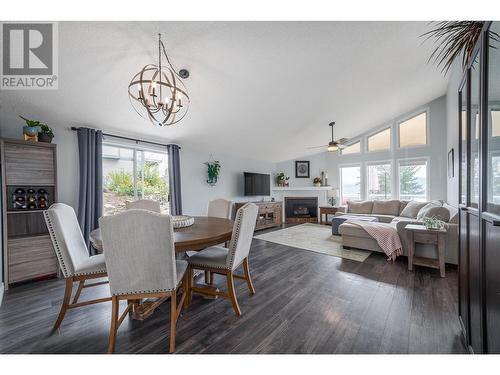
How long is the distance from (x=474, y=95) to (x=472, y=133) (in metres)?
0.24

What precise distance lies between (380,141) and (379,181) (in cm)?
123

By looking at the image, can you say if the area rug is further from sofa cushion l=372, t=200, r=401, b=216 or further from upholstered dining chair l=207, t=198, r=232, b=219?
upholstered dining chair l=207, t=198, r=232, b=219

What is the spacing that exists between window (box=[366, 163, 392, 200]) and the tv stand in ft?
9.68

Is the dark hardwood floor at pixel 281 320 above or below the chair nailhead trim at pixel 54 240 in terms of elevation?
below

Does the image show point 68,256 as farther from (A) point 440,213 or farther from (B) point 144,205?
(A) point 440,213

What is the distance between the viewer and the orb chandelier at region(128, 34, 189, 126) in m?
1.66

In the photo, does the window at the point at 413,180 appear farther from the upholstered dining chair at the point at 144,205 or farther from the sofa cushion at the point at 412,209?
the upholstered dining chair at the point at 144,205

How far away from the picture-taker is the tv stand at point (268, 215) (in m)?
5.38

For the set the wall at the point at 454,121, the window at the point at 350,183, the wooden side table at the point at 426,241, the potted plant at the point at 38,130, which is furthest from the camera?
the window at the point at 350,183

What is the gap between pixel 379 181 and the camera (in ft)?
20.0

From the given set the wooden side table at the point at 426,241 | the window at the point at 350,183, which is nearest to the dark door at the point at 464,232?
the wooden side table at the point at 426,241

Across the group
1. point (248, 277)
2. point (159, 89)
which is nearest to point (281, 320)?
point (248, 277)

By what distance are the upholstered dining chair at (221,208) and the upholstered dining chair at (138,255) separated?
1.63 m

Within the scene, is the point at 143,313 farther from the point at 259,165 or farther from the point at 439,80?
the point at 439,80
